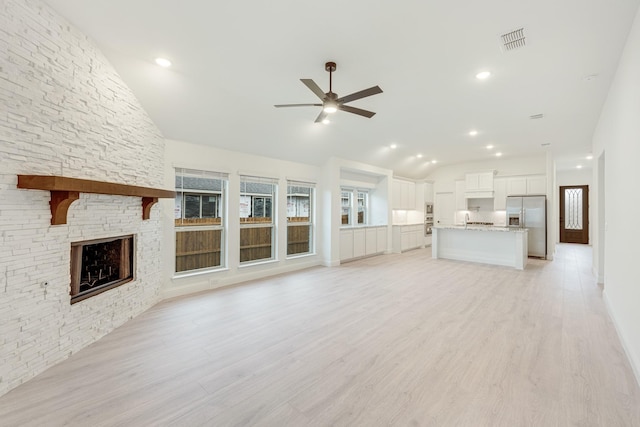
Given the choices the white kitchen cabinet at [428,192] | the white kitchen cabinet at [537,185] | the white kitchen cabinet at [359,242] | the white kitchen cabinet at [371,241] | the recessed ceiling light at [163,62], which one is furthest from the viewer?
the white kitchen cabinet at [428,192]

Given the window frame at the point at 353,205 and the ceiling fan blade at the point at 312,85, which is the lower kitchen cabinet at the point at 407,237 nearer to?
the window frame at the point at 353,205

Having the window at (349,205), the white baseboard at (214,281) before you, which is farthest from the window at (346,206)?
the white baseboard at (214,281)

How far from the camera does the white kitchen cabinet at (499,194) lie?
29.7ft

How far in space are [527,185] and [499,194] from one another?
78 cm

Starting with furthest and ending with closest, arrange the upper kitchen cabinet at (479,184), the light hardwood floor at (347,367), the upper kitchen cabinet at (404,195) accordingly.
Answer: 1. the upper kitchen cabinet at (404,195)
2. the upper kitchen cabinet at (479,184)
3. the light hardwood floor at (347,367)

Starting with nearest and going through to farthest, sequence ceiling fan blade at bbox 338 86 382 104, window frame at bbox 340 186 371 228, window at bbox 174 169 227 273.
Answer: ceiling fan blade at bbox 338 86 382 104
window at bbox 174 169 227 273
window frame at bbox 340 186 371 228

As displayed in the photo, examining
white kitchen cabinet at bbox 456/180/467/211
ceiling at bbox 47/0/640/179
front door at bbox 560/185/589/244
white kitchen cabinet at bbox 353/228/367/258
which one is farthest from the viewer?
front door at bbox 560/185/589/244

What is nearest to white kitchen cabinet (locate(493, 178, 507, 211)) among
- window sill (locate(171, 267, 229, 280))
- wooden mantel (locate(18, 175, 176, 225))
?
window sill (locate(171, 267, 229, 280))

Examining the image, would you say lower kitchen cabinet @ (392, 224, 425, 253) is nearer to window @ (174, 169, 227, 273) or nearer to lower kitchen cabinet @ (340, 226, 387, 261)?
lower kitchen cabinet @ (340, 226, 387, 261)

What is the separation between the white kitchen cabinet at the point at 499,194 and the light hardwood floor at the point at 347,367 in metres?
5.18

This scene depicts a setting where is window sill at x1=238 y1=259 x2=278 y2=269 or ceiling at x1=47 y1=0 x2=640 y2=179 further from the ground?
ceiling at x1=47 y1=0 x2=640 y2=179

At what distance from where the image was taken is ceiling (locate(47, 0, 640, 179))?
8.22 feet

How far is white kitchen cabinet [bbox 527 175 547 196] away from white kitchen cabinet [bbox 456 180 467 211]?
1830 millimetres

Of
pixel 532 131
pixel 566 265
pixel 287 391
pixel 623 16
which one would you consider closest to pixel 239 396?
pixel 287 391
